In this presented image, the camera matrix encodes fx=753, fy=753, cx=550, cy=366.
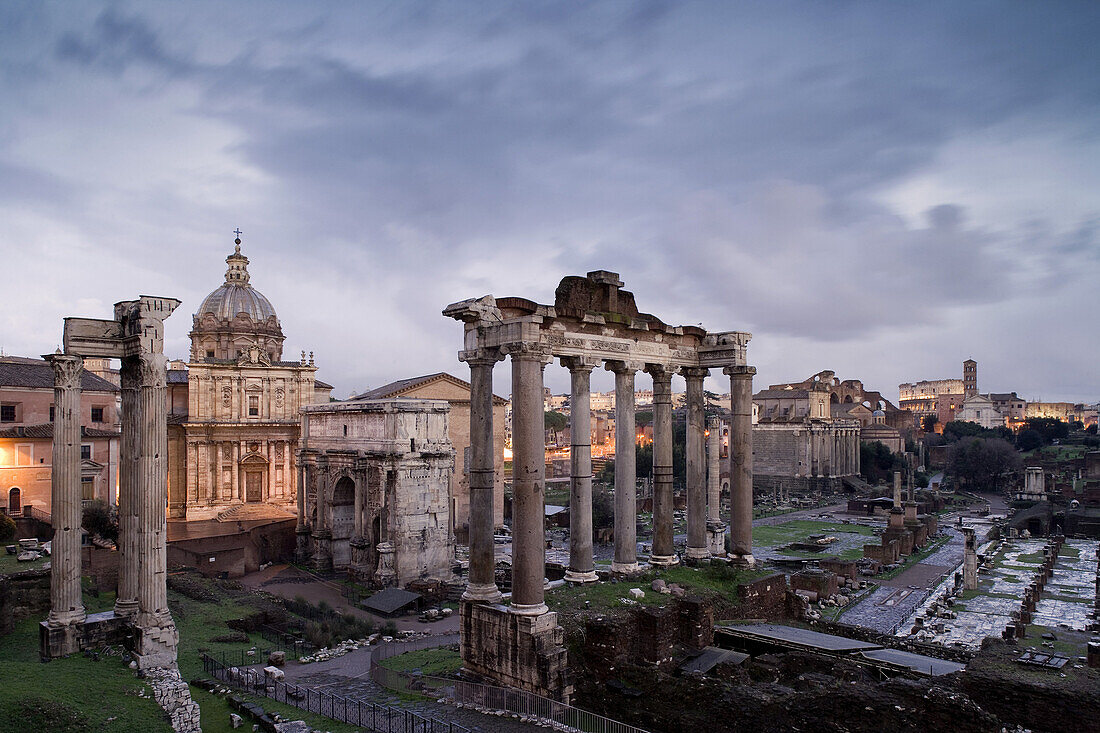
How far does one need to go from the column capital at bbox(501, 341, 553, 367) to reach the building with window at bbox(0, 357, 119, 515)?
Result: 25449 millimetres

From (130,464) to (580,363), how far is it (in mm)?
9623

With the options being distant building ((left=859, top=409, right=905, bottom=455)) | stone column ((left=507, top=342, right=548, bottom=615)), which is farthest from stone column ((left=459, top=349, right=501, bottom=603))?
distant building ((left=859, top=409, right=905, bottom=455))

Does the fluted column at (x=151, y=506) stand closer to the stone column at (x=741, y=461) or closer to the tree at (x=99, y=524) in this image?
the stone column at (x=741, y=461)

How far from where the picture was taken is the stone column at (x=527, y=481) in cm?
1412

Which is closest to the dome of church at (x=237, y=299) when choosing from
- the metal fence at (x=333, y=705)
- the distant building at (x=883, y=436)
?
the metal fence at (x=333, y=705)

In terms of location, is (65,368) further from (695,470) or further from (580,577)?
(695,470)

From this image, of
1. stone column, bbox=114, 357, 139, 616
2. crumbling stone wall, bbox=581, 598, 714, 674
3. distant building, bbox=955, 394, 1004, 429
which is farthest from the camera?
distant building, bbox=955, 394, 1004, 429

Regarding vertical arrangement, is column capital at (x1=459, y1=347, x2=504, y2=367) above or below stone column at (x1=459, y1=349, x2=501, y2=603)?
above

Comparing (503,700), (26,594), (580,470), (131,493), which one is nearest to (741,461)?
(580,470)

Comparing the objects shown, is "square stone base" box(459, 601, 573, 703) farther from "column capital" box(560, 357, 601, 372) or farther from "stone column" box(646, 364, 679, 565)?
"stone column" box(646, 364, 679, 565)

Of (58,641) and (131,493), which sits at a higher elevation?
(131,493)

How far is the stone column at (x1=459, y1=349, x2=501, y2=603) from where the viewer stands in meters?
15.0

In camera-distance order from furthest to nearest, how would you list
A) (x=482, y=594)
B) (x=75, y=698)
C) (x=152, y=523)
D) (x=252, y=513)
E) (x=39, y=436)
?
(x=252, y=513)
(x=39, y=436)
(x=152, y=523)
(x=482, y=594)
(x=75, y=698)

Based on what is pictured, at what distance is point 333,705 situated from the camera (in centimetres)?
1496
